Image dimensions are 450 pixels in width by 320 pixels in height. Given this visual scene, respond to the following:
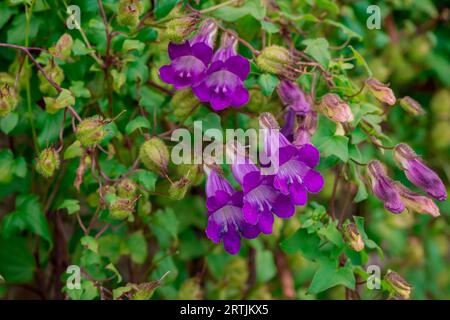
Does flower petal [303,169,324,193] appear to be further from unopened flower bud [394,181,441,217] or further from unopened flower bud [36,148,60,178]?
unopened flower bud [36,148,60,178]

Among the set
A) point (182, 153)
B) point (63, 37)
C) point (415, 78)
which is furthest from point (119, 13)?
point (415, 78)

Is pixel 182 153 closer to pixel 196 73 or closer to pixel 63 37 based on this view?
pixel 196 73

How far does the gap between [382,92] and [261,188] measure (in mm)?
303

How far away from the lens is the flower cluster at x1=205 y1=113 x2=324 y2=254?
45.0 inches

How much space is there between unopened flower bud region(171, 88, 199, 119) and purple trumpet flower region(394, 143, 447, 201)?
39 cm

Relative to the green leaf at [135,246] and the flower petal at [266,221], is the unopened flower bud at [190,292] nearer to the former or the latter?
the green leaf at [135,246]

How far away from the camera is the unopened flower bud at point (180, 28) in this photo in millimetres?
1202

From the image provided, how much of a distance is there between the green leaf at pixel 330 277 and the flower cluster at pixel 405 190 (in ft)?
0.61

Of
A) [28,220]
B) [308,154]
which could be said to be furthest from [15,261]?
[308,154]

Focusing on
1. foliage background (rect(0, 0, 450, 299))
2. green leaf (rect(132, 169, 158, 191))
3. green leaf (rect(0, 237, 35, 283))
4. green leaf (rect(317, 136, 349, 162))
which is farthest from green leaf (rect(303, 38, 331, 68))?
green leaf (rect(0, 237, 35, 283))

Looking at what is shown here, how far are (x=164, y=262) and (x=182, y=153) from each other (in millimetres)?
350

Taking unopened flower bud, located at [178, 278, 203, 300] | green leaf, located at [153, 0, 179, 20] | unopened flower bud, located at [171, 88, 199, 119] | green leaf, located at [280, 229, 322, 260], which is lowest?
unopened flower bud, located at [178, 278, 203, 300]

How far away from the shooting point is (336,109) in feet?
4.01

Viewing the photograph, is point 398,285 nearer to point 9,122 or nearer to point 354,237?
point 354,237
